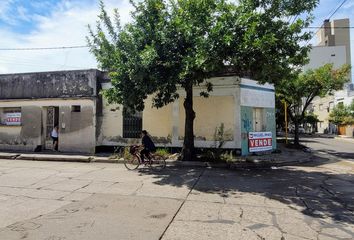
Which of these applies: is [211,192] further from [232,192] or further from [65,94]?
[65,94]

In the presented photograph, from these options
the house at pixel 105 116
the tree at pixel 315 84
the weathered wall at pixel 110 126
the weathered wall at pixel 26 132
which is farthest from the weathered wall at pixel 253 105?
the weathered wall at pixel 26 132

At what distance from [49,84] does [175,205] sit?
13908 mm

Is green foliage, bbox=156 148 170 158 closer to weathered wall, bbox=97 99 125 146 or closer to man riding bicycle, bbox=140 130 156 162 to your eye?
weathered wall, bbox=97 99 125 146

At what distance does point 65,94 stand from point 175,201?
12595 millimetres

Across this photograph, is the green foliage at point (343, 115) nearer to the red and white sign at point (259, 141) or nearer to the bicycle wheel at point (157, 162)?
the red and white sign at point (259, 141)

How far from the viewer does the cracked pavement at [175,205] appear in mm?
5902

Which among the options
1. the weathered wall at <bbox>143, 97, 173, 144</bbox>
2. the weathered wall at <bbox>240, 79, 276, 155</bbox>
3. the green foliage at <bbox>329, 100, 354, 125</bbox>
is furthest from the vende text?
the green foliage at <bbox>329, 100, 354, 125</bbox>

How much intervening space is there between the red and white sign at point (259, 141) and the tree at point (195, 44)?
4.39 meters

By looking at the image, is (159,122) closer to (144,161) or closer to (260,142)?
(144,161)

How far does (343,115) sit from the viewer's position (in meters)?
41.5

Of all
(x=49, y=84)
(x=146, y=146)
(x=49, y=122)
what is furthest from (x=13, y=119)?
(x=146, y=146)

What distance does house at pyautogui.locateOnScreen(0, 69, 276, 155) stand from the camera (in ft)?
54.7

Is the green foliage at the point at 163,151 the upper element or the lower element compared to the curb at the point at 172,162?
upper

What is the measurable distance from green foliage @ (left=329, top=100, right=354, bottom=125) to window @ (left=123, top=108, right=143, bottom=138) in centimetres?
3111
